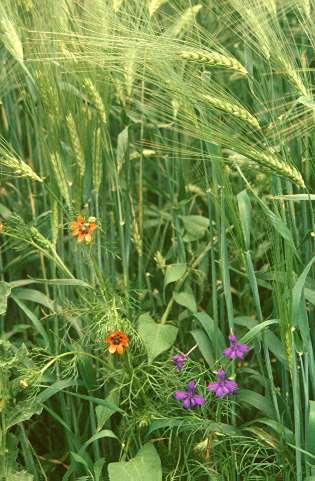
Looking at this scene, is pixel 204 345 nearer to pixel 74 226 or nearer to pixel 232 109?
pixel 74 226

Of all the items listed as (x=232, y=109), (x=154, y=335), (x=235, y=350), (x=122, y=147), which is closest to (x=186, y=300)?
(x=154, y=335)

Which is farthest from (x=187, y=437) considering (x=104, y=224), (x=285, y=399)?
(x=104, y=224)

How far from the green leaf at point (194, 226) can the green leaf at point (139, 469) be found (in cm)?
63

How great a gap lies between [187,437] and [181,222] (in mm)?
600

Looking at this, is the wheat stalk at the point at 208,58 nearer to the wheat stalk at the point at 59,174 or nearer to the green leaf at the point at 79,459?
the wheat stalk at the point at 59,174

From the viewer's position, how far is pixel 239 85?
10.5 feet

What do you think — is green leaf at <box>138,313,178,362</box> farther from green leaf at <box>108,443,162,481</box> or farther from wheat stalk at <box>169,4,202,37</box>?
wheat stalk at <box>169,4,202,37</box>

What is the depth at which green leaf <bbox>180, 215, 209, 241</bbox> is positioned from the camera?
2621 mm

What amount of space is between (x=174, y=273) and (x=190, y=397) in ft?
1.20

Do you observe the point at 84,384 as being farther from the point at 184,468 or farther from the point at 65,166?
the point at 65,166

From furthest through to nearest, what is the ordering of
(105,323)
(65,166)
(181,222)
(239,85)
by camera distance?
(239,85)
(181,222)
(65,166)
(105,323)

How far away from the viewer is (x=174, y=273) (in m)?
2.44

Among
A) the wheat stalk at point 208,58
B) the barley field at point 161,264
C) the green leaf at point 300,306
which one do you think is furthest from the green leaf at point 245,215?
the wheat stalk at point 208,58

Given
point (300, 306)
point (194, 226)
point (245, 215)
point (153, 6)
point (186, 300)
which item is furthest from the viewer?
point (194, 226)
